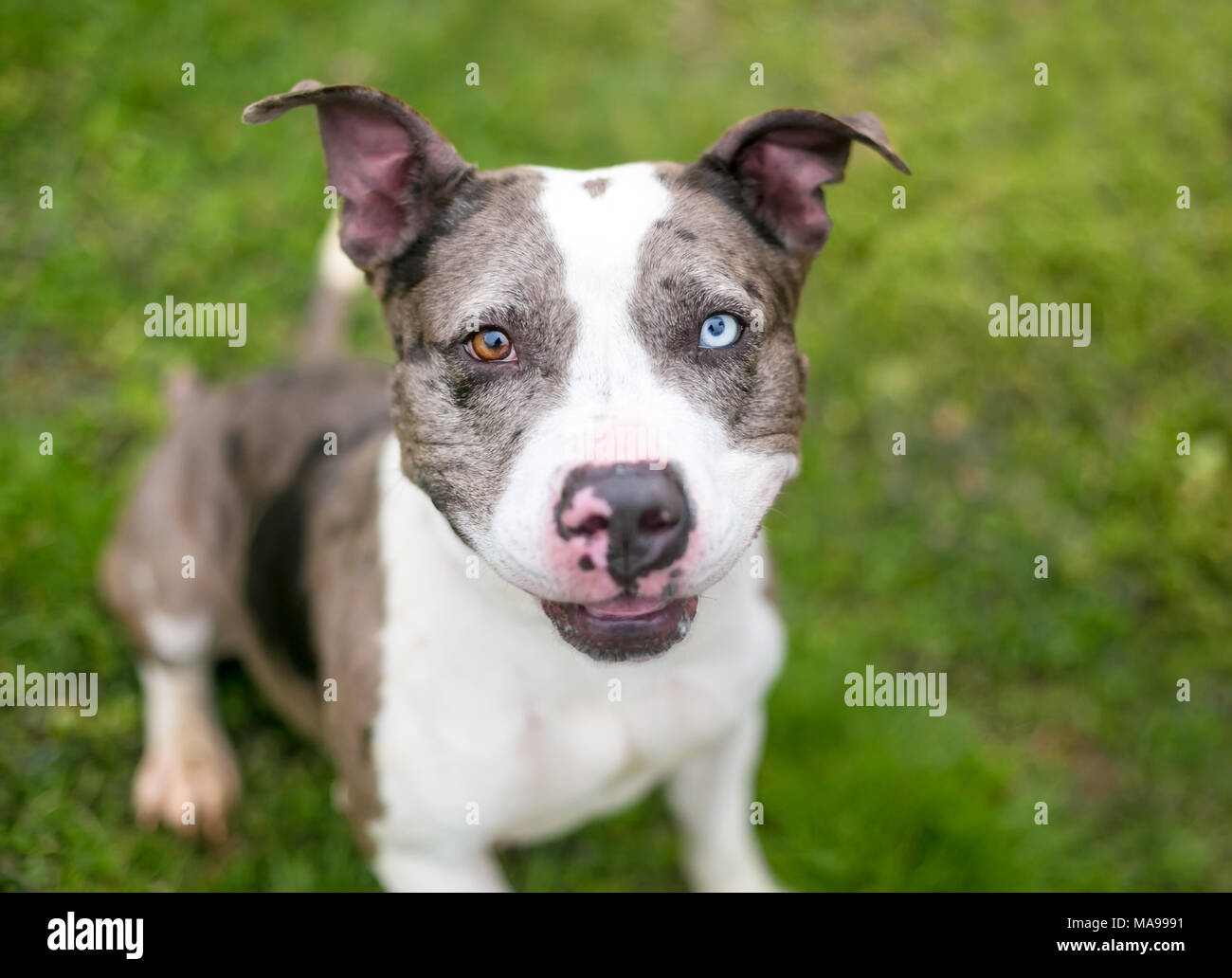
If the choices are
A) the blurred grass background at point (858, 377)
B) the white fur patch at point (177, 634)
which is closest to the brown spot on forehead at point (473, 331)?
the white fur patch at point (177, 634)

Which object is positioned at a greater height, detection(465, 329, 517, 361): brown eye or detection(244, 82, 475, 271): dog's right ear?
detection(244, 82, 475, 271): dog's right ear

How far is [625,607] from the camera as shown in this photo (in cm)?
289

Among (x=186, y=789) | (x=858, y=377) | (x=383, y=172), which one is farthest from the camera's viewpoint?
(x=858, y=377)

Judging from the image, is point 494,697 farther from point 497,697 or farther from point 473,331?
point 473,331

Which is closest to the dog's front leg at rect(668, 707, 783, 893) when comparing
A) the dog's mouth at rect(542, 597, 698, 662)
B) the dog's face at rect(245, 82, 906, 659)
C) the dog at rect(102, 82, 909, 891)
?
the dog at rect(102, 82, 909, 891)

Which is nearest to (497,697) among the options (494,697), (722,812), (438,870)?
(494,697)

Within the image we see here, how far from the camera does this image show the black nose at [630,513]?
8.63ft

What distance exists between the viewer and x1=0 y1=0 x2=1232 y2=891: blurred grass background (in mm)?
4750

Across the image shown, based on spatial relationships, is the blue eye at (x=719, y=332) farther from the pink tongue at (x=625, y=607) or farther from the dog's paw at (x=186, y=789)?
the dog's paw at (x=186, y=789)

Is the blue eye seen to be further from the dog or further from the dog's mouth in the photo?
the dog's mouth

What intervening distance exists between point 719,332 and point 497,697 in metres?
1.19

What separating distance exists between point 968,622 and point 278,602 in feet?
10.1

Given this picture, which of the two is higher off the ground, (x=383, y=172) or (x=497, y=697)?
(x=383, y=172)
